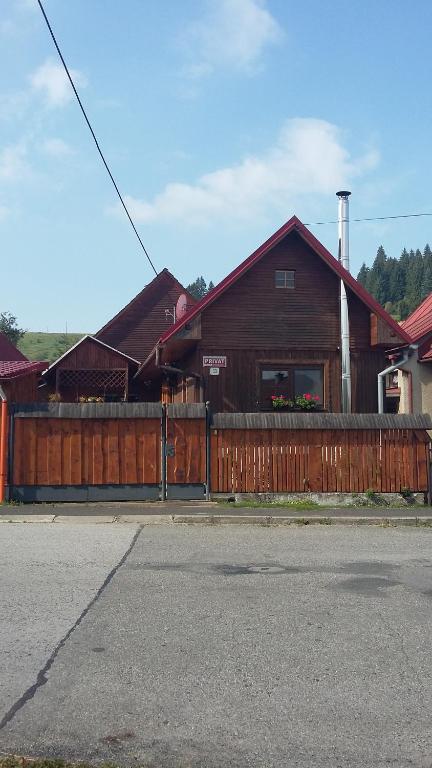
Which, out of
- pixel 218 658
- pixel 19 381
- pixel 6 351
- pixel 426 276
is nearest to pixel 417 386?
pixel 19 381

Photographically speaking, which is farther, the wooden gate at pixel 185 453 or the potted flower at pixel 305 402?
the potted flower at pixel 305 402

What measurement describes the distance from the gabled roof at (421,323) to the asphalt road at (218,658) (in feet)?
37.2

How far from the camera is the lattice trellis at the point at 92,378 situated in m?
26.2

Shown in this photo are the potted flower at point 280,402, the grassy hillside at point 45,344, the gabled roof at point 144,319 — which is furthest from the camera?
the grassy hillside at point 45,344

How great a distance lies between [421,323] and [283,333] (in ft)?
18.1

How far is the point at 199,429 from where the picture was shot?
14.6 metres

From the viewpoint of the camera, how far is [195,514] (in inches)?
516

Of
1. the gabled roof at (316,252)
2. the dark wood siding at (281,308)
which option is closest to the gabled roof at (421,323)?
the gabled roof at (316,252)

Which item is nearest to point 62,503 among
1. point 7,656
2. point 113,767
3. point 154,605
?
point 154,605

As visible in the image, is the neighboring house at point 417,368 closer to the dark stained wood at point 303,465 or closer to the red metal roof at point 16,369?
the dark stained wood at point 303,465

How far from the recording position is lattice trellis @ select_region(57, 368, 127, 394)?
2623 centimetres

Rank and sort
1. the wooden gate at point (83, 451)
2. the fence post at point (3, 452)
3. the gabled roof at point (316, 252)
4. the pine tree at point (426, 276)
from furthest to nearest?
the pine tree at point (426, 276)
the gabled roof at point (316, 252)
the wooden gate at point (83, 451)
the fence post at point (3, 452)

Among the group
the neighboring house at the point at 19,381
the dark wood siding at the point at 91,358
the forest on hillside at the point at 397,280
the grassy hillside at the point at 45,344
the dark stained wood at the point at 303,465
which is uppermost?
the forest on hillside at the point at 397,280

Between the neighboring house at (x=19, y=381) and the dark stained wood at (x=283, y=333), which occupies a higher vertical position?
the dark stained wood at (x=283, y=333)
